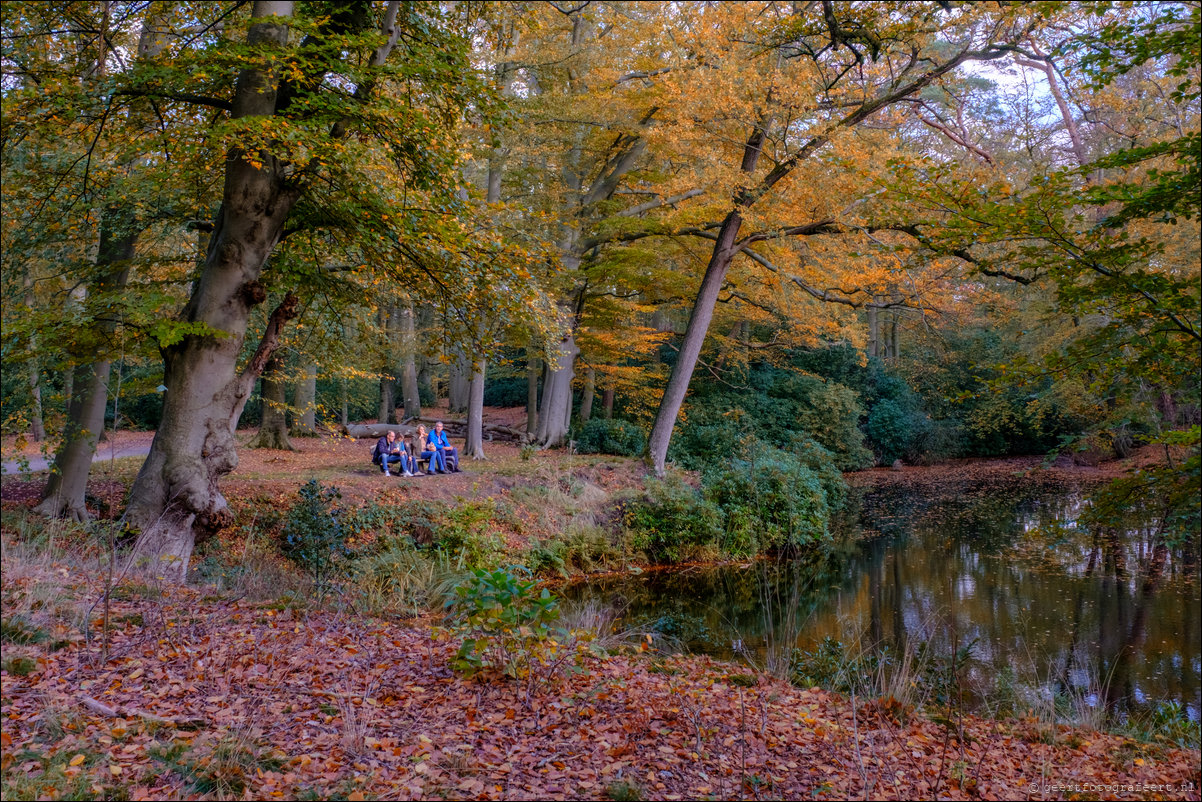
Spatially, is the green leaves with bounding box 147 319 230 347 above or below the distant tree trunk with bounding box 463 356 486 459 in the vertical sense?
above

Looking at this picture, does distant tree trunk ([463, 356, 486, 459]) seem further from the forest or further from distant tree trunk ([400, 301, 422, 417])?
distant tree trunk ([400, 301, 422, 417])

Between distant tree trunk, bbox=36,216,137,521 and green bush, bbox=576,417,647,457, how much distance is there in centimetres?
1125

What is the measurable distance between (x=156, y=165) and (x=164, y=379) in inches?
99.9

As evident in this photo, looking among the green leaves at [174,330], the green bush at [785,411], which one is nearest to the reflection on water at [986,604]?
the green leaves at [174,330]

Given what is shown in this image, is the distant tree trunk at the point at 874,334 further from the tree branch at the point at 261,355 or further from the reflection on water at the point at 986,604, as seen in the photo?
the tree branch at the point at 261,355

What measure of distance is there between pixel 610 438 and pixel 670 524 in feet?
17.9

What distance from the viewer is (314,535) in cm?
890

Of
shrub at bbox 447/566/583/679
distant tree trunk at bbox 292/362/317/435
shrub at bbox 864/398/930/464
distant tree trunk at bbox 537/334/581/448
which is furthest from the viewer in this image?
shrub at bbox 864/398/930/464

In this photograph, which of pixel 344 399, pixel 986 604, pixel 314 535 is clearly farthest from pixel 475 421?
pixel 986 604

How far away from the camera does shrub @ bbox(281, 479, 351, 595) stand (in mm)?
8750

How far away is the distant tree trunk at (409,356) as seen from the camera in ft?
61.5

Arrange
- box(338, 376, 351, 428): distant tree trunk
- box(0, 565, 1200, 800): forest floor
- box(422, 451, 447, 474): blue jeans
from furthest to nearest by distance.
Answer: box(338, 376, 351, 428): distant tree trunk → box(422, 451, 447, 474): blue jeans → box(0, 565, 1200, 800): forest floor

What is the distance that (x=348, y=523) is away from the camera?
9547 mm

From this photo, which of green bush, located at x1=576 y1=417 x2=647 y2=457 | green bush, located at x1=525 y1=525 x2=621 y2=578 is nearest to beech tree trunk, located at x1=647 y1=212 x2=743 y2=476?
green bush, located at x1=576 y1=417 x2=647 y2=457
